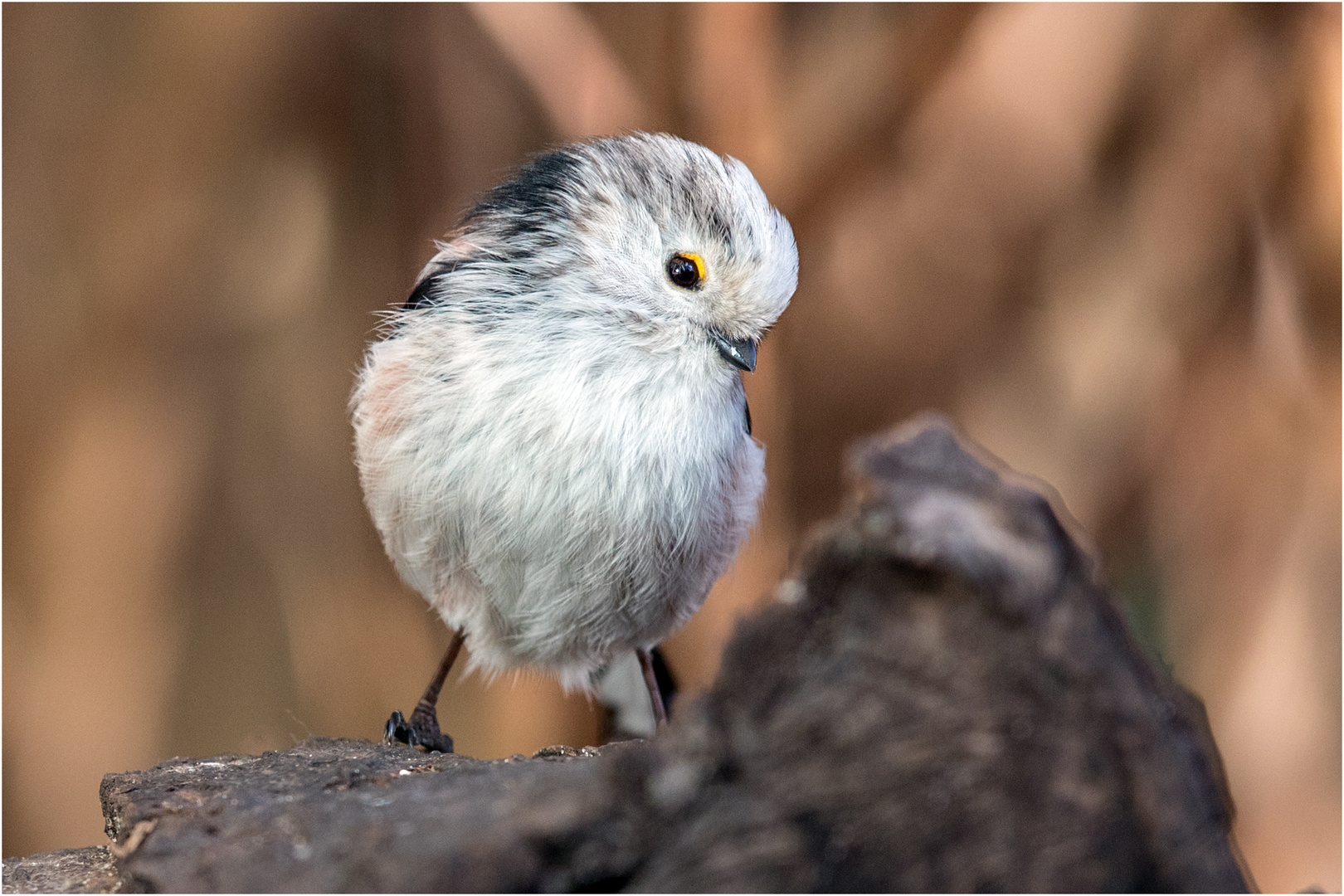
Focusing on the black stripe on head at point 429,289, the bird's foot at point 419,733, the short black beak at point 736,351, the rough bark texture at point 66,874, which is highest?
the black stripe on head at point 429,289

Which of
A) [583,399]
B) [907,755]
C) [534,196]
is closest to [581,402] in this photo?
[583,399]

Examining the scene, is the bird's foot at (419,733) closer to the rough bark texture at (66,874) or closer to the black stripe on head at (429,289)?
the rough bark texture at (66,874)

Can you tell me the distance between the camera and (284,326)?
295cm

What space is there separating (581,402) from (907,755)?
2.83ft

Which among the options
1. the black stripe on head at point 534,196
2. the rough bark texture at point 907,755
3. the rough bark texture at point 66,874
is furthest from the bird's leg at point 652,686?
the rough bark texture at point 907,755

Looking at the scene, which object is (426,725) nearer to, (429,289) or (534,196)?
(429,289)

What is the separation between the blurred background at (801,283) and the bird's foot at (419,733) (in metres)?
0.79

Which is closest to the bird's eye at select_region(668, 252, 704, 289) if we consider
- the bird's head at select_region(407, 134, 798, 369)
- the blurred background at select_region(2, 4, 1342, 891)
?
the bird's head at select_region(407, 134, 798, 369)

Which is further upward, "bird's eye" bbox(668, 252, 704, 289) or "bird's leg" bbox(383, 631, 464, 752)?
"bird's eye" bbox(668, 252, 704, 289)

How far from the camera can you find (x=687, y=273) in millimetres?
1747

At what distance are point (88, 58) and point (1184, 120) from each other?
2.77 m

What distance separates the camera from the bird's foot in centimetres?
197

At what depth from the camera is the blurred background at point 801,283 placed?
274 cm

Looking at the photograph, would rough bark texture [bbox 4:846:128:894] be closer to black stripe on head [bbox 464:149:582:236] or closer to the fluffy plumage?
the fluffy plumage
